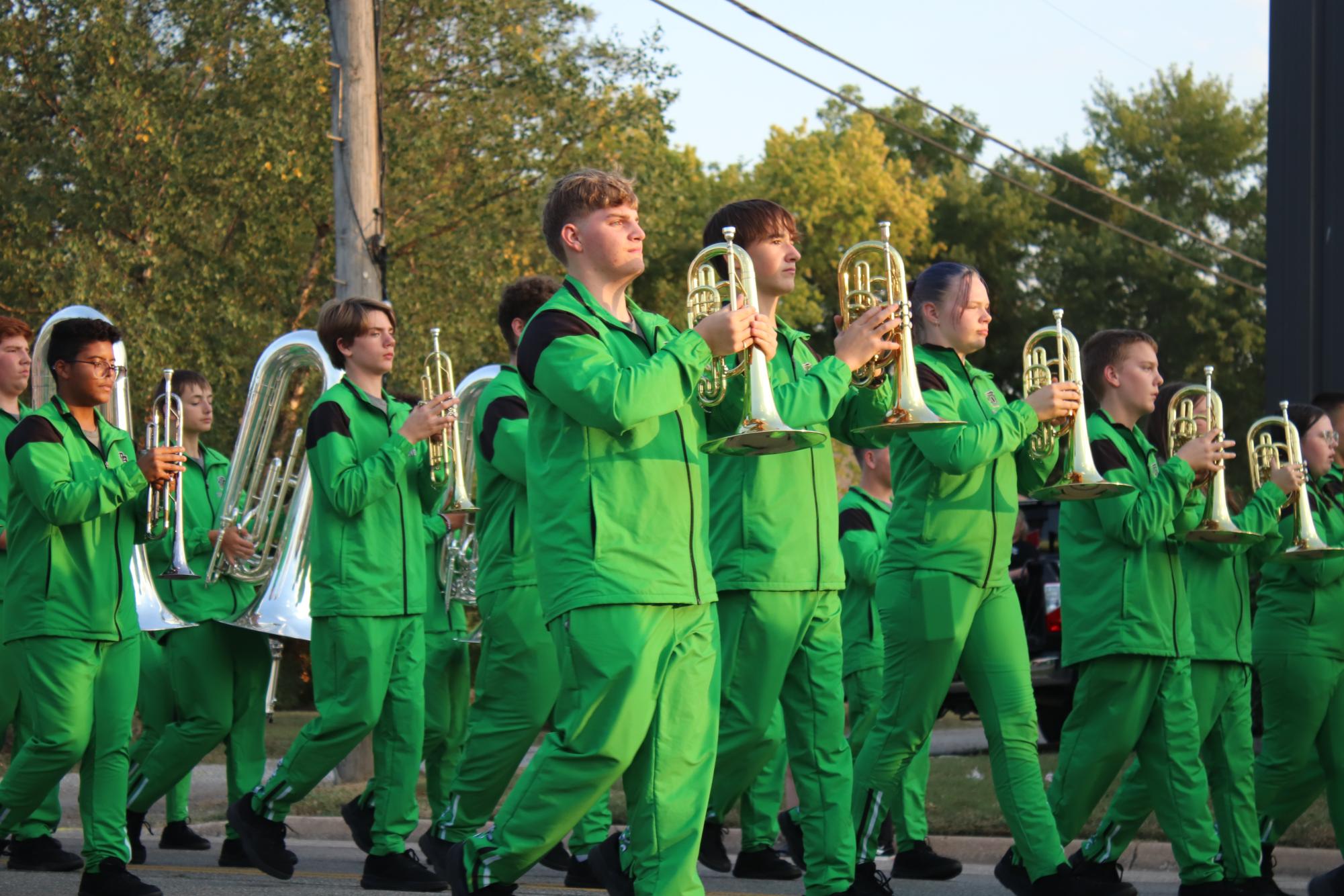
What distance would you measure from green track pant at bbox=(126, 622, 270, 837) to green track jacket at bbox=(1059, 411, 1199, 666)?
12.5ft

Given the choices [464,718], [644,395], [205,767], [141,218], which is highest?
[141,218]

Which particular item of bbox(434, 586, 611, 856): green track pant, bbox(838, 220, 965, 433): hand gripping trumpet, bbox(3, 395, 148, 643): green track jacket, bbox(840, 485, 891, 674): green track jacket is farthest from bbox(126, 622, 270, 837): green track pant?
bbox(838, 220, 965, 433): hand gripping trumpet

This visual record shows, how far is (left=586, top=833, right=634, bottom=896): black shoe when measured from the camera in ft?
16.5

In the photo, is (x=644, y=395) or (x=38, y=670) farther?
(x=38, y=670)

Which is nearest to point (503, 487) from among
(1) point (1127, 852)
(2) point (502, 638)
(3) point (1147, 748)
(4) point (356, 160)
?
(2) point (502, 638)

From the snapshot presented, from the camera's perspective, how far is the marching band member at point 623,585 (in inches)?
185

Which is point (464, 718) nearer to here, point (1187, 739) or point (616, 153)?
point (1187, 739)

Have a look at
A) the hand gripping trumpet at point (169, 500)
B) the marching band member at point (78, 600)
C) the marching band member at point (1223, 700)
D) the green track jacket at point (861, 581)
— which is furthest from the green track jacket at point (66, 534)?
the marching band member at point (1223, 700)

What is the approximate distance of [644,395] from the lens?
4.68 m

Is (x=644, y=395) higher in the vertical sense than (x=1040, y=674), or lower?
higher

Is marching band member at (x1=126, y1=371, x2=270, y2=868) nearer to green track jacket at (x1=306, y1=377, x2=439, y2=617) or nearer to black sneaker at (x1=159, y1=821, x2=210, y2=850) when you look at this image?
black sneaker at (x1=159, y1=821, x2=210, y2=850)

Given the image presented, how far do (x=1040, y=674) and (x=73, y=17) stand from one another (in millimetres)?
14629

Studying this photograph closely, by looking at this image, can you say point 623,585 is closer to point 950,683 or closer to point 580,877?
point 950,683

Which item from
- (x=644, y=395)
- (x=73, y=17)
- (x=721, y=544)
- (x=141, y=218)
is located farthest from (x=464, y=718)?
(x=73, y=17)
